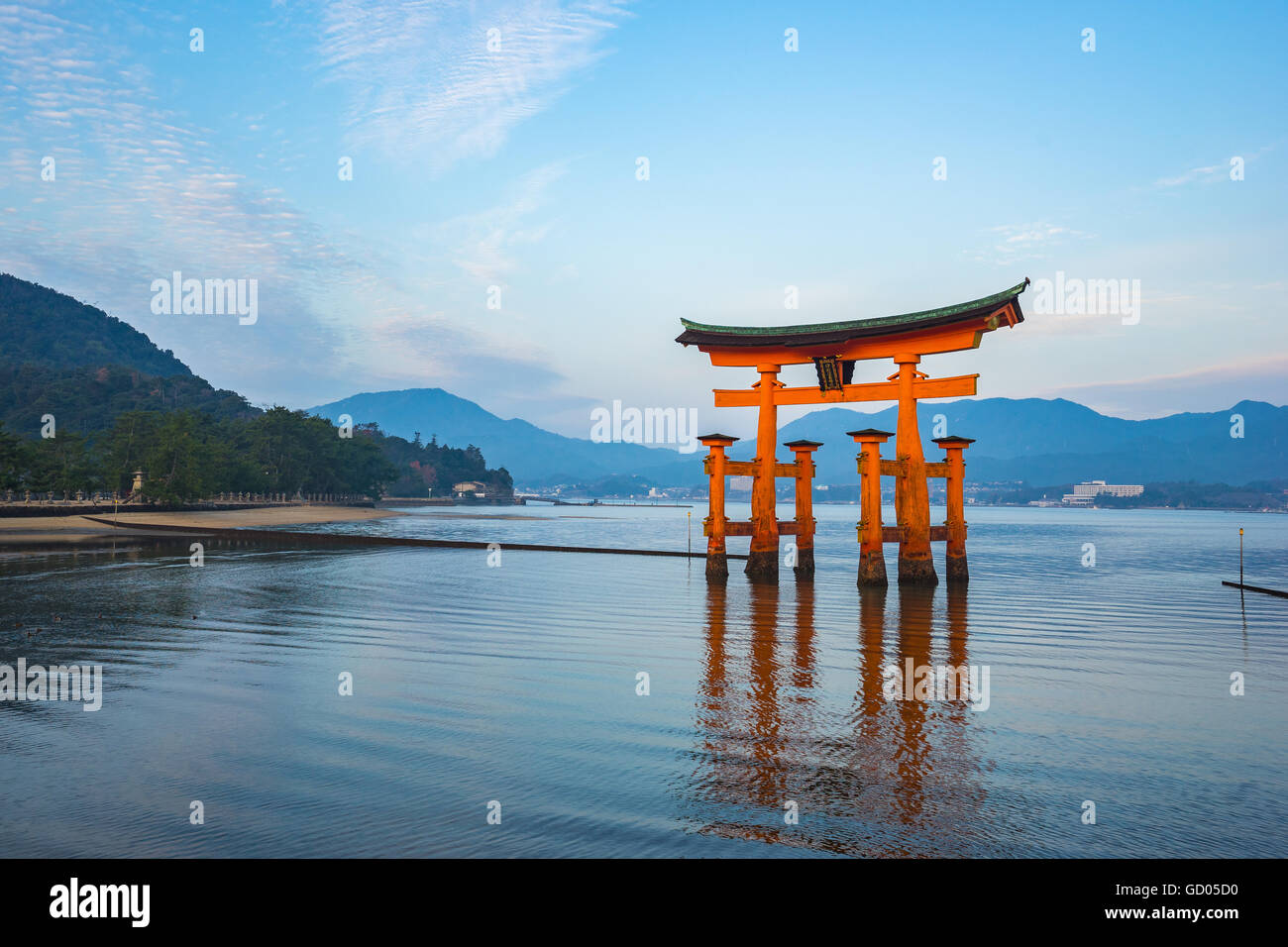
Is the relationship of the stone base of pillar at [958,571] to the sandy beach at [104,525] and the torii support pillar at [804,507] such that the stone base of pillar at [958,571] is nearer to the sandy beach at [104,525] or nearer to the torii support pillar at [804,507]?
the torii support pillar at [804,507]

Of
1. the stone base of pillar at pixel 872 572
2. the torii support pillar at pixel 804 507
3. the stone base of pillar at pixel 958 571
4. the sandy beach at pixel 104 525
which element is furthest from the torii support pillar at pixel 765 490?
the sandy beach at pixel 104 525

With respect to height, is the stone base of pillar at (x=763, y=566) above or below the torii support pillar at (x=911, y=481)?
below

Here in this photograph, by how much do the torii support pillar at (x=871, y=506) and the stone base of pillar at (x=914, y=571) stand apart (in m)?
0.71

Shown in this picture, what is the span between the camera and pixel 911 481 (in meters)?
25.2

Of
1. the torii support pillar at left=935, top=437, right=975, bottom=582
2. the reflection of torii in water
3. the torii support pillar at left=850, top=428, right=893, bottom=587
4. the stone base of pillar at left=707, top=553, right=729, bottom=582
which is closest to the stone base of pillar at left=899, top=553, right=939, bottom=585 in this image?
the torii support pillar at left=850, top=428, right=893, bottom=587

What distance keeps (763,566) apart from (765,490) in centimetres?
297

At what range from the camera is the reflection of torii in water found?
6.24m

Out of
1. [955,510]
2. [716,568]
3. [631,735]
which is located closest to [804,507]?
[716,568]

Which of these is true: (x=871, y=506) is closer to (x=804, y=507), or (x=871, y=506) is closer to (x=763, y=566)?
(x=804, y=507)

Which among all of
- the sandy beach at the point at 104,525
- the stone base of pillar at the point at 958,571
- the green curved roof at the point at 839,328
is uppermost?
the green curved roof at the point at 839,328

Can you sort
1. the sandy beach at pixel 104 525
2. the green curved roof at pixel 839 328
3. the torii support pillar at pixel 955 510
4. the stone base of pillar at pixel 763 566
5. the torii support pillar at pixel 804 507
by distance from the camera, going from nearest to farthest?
1. the green curved roof at pixel 839 328
2. the torii support pillar at pixel 955 510
3. the stone base of pillar at pixel 763 566
4. the torii support pillar at pixel 804 507
5. the sandy beach at pixel 104 525

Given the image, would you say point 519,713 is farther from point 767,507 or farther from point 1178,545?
point 1178,545

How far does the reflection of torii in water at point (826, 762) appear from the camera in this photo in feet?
20.5

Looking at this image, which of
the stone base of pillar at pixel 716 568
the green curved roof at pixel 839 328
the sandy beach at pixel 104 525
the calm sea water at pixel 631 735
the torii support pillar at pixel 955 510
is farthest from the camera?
the sandy beach at pixel 104 525
